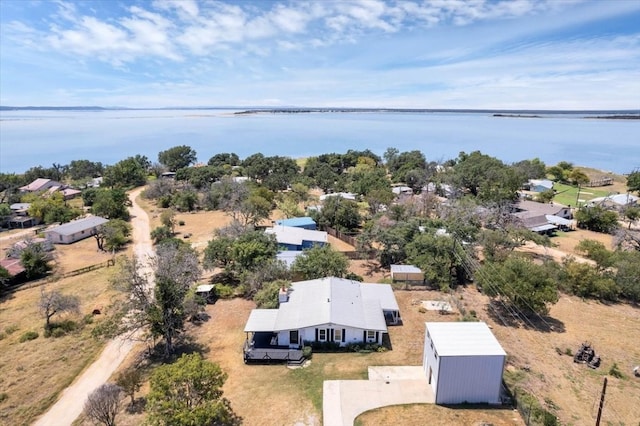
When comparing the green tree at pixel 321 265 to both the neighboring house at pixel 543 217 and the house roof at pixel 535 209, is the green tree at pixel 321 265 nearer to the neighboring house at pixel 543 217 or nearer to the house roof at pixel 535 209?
the neighboring house at pixel 543 217

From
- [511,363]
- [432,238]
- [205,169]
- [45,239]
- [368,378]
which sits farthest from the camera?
[205,169]

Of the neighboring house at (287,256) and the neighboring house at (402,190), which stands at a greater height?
the neighboring house at (287,256)

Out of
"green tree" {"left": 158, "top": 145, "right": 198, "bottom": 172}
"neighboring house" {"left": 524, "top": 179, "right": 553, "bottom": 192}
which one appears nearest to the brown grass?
"green tree" {"left": 158, "top": 145, "right": 198, "bottom": 172}

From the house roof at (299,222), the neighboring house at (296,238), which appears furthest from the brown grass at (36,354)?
the house roof at (299,222)

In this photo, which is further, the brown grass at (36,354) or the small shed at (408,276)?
the small shed at (408,276)

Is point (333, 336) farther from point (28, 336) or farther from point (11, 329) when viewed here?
point (11, 329)

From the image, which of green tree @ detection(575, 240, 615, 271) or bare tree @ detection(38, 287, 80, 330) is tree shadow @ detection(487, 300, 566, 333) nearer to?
green tree @ detection(575, 240, 615, 271)

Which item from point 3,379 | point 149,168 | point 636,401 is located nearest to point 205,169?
point 149,168

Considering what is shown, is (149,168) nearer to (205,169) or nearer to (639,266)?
(205,169)
